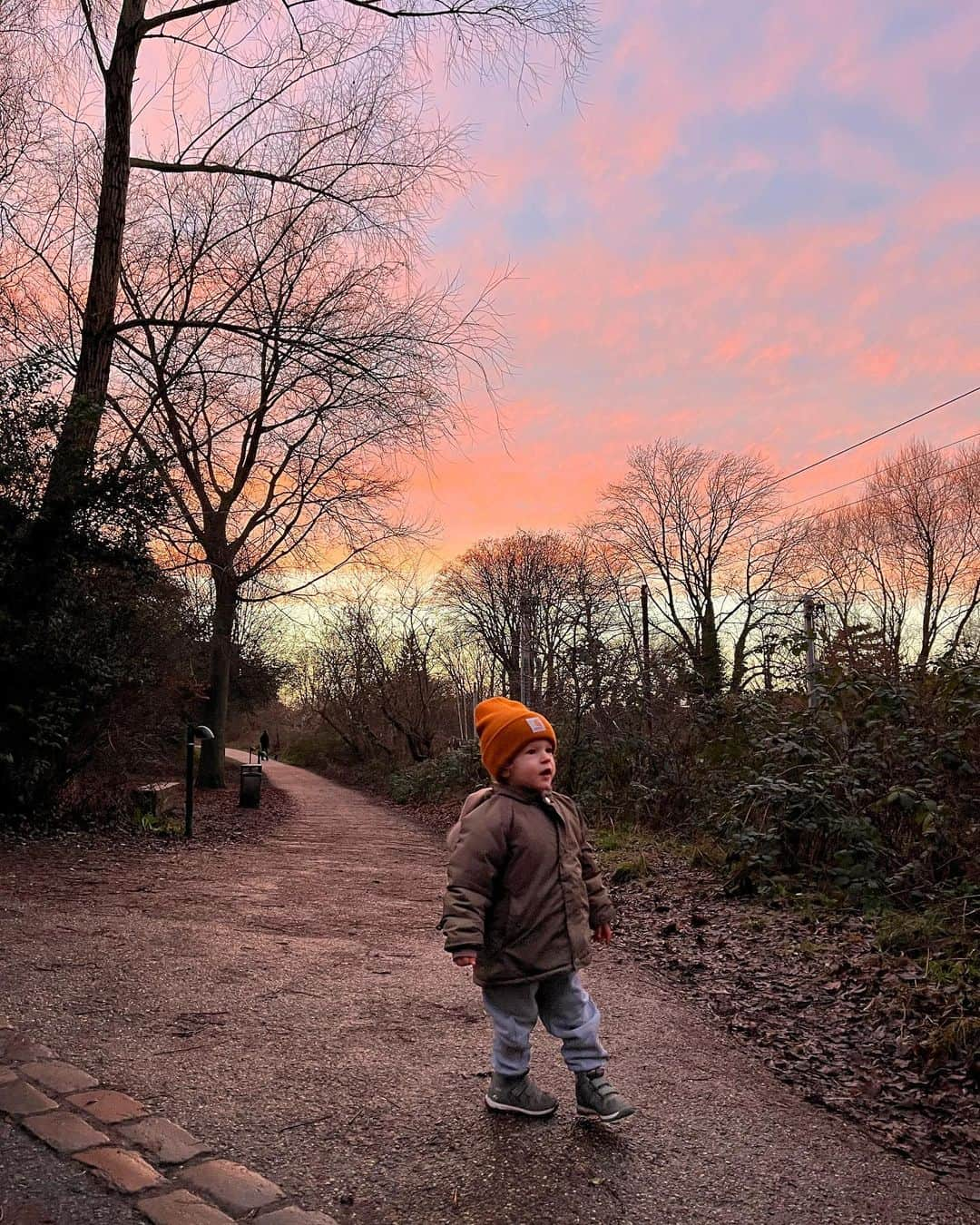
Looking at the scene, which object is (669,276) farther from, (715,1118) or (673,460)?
(673,460)

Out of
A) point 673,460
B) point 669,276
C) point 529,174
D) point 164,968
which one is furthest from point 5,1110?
point 673,460

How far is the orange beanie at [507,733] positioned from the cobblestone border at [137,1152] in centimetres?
153

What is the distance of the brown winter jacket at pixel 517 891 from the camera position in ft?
10.9

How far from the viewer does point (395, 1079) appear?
3.72 meters

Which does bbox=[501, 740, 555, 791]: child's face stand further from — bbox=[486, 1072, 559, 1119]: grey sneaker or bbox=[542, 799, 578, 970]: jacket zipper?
bbox=[486, 1072, 559, 1119]: grey sneaker

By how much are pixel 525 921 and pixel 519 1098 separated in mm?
644

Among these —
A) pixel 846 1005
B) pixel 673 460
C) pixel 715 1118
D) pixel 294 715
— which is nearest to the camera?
pixel 715 1118

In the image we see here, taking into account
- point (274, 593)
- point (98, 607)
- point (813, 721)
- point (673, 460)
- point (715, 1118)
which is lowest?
point (715, 1118)

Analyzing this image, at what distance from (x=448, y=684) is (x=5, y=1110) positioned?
92.7 feet

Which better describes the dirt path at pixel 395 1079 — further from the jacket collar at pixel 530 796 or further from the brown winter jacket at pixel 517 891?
the jacket collar at pixel 530 796

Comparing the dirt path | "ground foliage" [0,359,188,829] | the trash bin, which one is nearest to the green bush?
the trash bin

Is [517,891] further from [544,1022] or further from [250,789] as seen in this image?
[250,789]

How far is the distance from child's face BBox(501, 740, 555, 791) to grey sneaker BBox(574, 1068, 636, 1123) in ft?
3.40

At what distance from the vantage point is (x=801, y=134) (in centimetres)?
901
